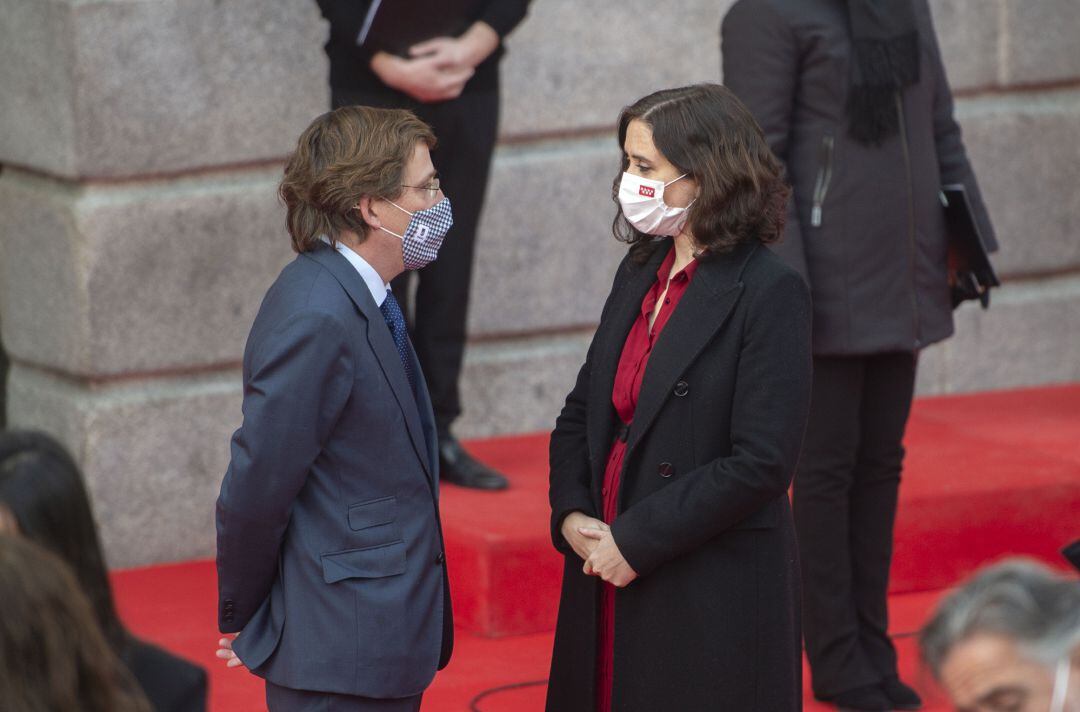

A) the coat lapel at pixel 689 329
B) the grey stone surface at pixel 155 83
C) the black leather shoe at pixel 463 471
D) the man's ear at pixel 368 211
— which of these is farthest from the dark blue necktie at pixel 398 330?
the grey stone surface at pixel 155 83

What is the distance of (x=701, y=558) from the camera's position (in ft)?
10.9

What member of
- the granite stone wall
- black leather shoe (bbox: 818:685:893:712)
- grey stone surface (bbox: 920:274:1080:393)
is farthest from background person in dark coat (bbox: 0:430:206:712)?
grey stone surface (bbox: 920:274:1080:393)

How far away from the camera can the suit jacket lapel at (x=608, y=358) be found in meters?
3.44

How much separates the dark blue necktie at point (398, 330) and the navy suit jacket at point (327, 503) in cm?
10

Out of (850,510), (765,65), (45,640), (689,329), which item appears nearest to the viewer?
(45,640)

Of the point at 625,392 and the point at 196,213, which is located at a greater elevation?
the point at 625,392

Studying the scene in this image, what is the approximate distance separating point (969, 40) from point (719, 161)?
3.63 metres

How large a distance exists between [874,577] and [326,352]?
1.99 metres

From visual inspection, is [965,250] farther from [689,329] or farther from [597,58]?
[597,58]

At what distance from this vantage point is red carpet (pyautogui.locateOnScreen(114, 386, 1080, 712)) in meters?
4.80

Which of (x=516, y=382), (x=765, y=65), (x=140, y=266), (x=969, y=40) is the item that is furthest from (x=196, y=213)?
(x=969, y=40)

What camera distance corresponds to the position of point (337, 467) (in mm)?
3148

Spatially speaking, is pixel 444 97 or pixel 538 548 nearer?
pixel 538 548

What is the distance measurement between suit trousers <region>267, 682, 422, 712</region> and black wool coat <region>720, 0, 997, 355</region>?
1.61m
